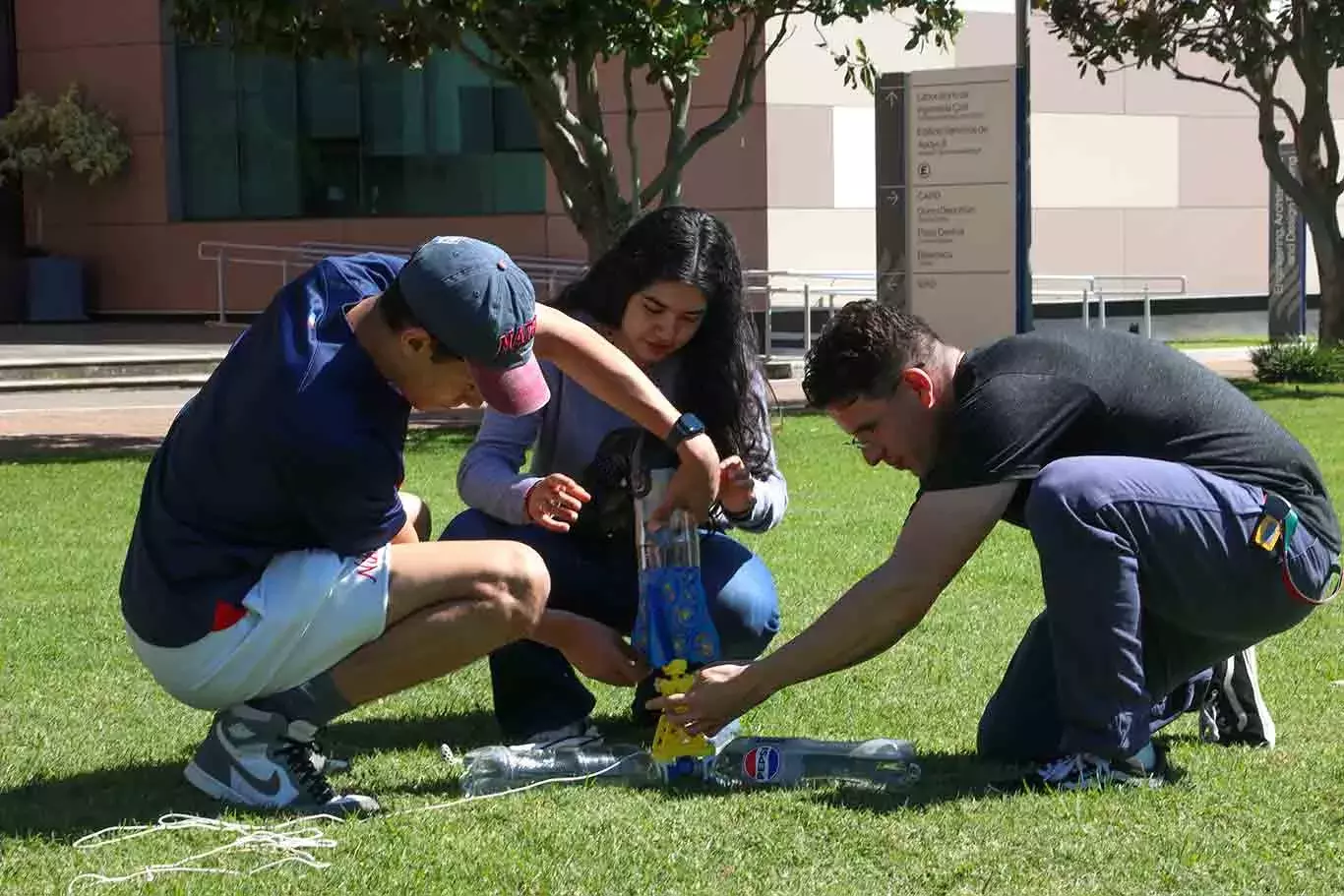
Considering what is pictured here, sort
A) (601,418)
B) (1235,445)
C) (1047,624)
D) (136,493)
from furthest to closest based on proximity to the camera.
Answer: (136,493)
(601,418)
(1047,624)
(1235,445)

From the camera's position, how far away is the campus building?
74.3 ft

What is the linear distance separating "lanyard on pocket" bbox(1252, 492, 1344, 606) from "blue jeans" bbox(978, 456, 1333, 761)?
0.5 inches

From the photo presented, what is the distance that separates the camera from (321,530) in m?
3.99

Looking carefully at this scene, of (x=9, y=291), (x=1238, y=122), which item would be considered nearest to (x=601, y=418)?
(x=1238, y=122)

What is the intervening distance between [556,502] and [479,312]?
0.89m

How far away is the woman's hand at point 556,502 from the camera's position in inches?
179

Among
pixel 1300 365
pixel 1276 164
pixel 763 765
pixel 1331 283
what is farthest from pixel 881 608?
pixel 1331 283

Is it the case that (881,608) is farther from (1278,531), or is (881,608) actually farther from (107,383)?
(107,383)

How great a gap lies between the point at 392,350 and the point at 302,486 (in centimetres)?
33

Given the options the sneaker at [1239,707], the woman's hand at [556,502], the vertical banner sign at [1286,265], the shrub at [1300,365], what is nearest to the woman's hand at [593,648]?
the woman's hand at [556,502]

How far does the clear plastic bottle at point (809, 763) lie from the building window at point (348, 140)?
20354 mm

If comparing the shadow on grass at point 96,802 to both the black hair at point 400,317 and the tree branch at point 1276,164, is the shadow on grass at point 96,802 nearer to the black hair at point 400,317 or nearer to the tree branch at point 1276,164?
the black hair at point 400,317

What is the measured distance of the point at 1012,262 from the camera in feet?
50.0

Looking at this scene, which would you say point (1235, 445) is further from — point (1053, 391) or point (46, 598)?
point (46, 598)
